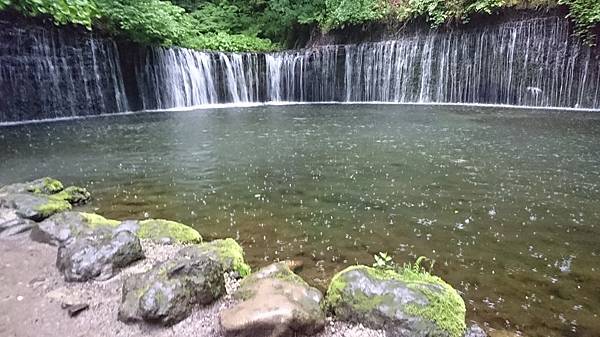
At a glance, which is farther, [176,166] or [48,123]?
[48,123]

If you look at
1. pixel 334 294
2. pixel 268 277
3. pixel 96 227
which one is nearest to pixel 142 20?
pixel 96 227

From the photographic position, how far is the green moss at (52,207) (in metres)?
4.70

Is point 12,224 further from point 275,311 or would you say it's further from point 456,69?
point 456,69

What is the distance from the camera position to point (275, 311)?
2570mm

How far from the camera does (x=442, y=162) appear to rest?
23.5 feet

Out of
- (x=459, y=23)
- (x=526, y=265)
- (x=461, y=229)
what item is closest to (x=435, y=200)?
(x=461, y=229)

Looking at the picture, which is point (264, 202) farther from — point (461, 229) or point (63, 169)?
point (63, 169)

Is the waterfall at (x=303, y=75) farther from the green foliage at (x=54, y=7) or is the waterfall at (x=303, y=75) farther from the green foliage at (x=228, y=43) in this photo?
the green foliage at (x=54, y=7)

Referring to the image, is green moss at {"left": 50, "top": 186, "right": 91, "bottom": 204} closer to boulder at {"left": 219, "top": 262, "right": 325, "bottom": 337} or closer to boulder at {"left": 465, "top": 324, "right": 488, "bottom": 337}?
boulder at {"left": 219, "top": 262, "right": 325, "bottom": 337}

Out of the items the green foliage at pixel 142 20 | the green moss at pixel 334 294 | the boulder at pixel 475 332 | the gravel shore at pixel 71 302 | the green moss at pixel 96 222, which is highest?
the green foliage at pixel 142 20

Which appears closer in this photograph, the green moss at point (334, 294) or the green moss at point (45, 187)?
the green moss at point (334, 294)

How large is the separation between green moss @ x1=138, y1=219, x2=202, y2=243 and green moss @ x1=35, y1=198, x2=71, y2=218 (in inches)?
50.4

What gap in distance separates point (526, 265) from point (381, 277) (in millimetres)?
1478

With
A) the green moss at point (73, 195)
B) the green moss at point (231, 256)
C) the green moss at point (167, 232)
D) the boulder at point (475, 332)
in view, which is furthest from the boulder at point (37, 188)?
the boulder at point (475, 332)
